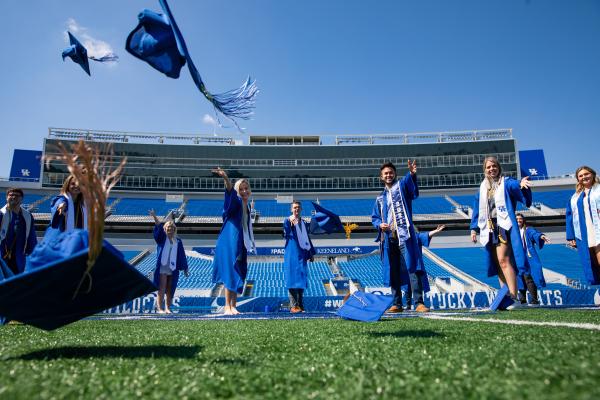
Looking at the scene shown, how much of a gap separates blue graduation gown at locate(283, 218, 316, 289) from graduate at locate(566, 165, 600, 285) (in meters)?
4.58

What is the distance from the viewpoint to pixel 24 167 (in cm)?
3025

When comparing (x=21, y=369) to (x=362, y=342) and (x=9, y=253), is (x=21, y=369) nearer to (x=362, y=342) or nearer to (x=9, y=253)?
(x=362, y=342)

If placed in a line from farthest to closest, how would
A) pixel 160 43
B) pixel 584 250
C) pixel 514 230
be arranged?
pixel 584 250 → pixel 514 230 → pixel 160 43

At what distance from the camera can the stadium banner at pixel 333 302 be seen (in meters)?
11.5

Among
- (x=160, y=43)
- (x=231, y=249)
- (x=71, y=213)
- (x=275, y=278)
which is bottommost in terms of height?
(x=275, y=278)

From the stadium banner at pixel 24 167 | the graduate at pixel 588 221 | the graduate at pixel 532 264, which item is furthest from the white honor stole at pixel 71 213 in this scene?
the stadium banner at pixel 24 167

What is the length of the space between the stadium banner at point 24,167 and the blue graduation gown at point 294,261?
3130 cm

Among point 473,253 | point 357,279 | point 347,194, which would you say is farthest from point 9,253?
point 347,194

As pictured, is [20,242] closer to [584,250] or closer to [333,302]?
[584,250]

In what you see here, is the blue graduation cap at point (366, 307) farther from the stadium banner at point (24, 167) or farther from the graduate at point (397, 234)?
the stadium banner at point (24, 167)

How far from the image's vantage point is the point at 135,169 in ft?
104

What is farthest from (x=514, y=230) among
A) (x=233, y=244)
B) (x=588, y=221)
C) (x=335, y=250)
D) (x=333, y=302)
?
(x=335, y=250)

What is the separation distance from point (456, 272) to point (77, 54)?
20757mm

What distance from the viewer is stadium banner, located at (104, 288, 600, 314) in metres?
11.5
